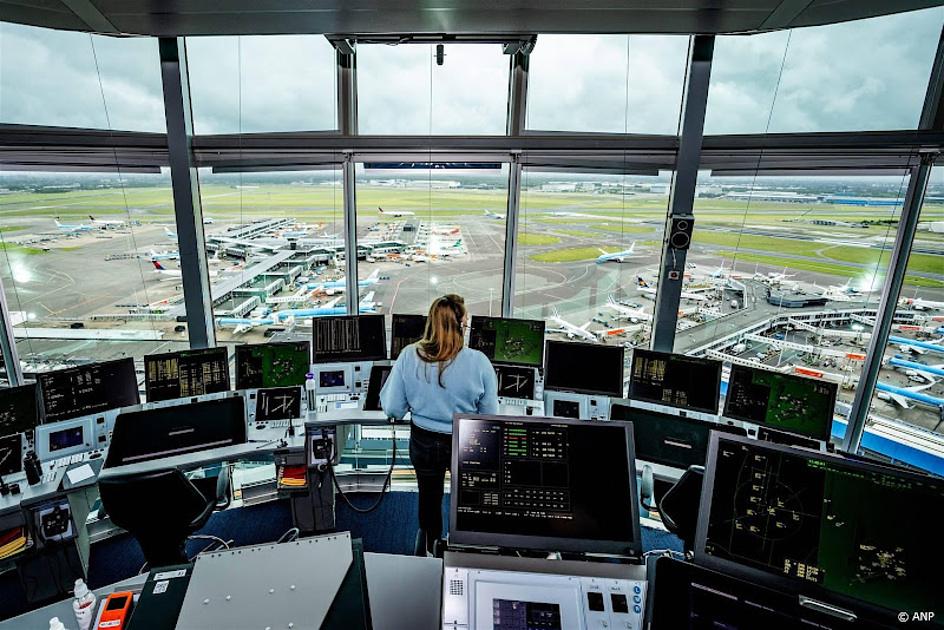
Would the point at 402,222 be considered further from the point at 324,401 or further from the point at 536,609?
the point at 536,609

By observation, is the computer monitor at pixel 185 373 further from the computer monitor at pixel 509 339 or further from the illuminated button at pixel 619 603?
the illuminated button at pixel 619 603

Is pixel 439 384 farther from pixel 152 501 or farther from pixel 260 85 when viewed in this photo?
pixel 260 85

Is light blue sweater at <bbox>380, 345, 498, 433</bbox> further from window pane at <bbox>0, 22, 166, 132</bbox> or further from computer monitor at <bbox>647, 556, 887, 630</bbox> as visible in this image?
window pane at <bbox>0, 22, 166, 132</bbox>

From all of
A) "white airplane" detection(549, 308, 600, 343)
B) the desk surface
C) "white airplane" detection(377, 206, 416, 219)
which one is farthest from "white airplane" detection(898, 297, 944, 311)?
the desk surface

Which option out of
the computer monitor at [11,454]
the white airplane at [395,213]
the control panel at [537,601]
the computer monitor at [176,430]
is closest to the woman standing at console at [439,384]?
the control panel at [537,601]

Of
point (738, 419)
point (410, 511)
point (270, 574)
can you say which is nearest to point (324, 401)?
point (410, 511)
